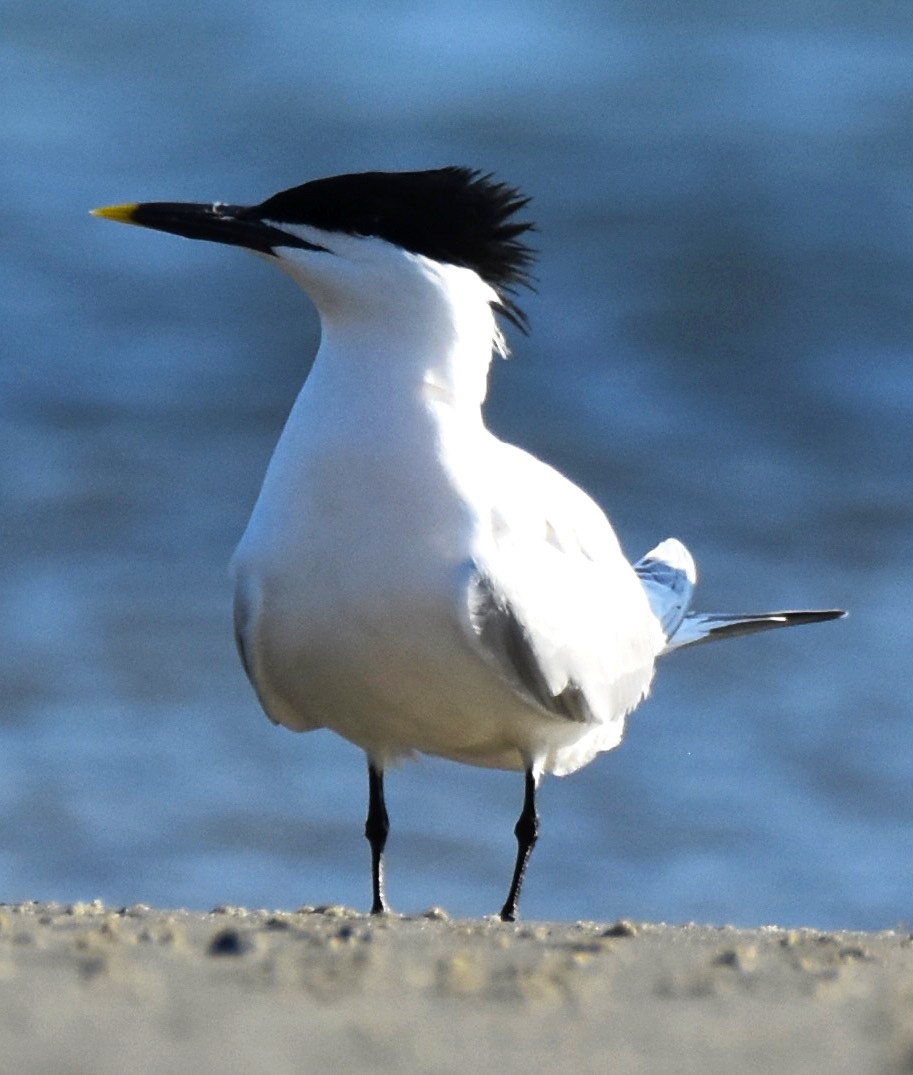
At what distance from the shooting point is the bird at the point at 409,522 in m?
4.61

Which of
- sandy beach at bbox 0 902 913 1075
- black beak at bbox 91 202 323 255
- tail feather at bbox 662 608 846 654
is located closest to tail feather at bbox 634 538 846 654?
tail feather at bbox 662 608 846 654

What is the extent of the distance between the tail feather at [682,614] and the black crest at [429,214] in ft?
4.27

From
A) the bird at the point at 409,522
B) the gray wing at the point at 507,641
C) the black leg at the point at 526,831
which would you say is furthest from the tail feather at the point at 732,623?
the gray wing at the point at 507,641

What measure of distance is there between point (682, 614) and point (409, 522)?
1.82 metres

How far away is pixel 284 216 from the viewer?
487 centimetres

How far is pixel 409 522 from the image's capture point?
462 centimetres

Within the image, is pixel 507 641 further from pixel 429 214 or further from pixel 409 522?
pixel 429 214

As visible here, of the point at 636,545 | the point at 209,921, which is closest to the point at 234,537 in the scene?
the point at 636,545

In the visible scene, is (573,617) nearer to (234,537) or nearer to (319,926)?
(319,926)

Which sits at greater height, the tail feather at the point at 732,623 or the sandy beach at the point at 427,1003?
the tail feather at the point at 732,623

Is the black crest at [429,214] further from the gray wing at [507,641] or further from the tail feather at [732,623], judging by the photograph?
the tail feather at [732,623]

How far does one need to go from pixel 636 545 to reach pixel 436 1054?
8002 millimetres

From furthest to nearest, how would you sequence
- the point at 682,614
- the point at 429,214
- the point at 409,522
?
1. the point at 682,614
2. the point at 429,214
3. the point at 409,522

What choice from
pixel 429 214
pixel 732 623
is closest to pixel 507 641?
pixel 429 214
